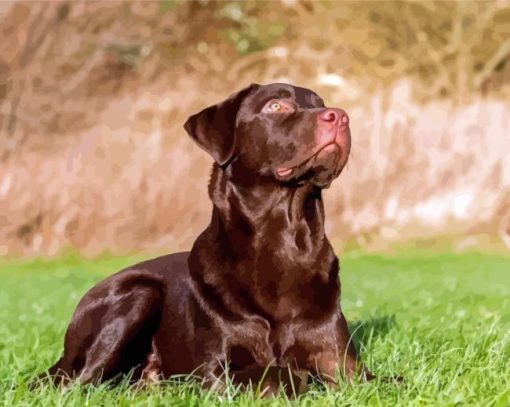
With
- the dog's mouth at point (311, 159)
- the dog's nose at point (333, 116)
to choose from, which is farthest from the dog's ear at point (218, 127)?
the dog's nose at point (333, 116)

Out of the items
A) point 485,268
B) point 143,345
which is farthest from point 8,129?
point 143,345

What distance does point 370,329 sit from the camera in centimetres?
661

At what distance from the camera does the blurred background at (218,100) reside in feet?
56.2

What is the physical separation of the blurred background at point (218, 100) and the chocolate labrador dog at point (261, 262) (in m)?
12.2

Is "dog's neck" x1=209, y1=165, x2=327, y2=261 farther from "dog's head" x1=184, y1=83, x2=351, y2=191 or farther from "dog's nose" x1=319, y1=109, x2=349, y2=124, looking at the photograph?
"dog's nose" x1=319, y1=109, x2=349, y2=124

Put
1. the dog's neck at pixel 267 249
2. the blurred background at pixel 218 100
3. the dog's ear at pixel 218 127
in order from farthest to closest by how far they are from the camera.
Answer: the blurred background at pixel 218 100
the dog's ear at pixel 218 127
the dog's neck at pixel 267 249

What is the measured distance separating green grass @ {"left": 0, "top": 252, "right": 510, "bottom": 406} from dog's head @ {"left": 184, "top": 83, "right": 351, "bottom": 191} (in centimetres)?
100

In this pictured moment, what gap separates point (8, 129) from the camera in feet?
65.7

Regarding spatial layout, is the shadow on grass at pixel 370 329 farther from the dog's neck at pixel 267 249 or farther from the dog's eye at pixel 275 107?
the dog's eye at pixel 275 107

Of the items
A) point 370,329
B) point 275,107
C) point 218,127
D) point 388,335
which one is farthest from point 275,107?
point 370,329

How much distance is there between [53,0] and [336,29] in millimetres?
6205

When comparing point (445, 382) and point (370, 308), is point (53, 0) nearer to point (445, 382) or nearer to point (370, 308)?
point (370, 308)

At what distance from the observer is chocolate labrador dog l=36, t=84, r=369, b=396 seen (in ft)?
14.4

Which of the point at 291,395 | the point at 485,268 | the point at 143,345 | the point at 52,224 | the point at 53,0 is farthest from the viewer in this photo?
the point at 53,0
